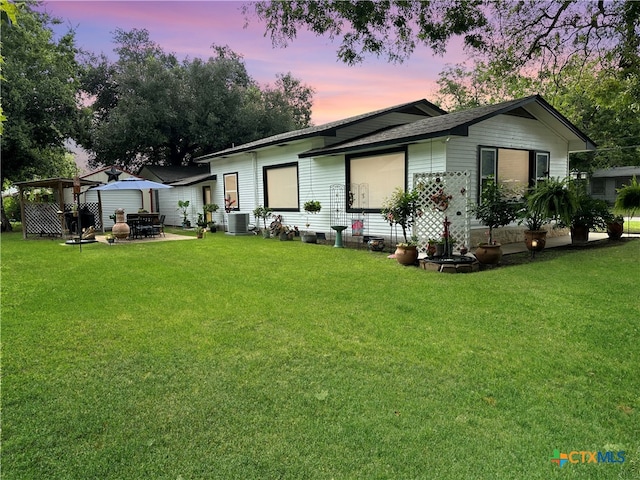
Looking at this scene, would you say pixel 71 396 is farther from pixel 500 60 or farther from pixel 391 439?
pixel 500 60

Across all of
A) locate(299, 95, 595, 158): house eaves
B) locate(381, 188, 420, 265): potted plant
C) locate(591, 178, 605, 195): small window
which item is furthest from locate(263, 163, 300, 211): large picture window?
locate(591, 178, 605, 195): small window

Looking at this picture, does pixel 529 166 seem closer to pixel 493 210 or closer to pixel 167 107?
pixel 493 210

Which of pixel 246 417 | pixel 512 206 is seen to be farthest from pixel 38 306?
pixel 512 206

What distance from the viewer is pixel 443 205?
820cm

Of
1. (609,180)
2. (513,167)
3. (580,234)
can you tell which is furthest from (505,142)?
(609,180)

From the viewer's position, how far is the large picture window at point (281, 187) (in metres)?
13.7

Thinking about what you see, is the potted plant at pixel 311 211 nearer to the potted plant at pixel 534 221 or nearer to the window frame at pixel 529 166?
the window frame at pixel 529 166

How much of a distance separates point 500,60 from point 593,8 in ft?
6.62

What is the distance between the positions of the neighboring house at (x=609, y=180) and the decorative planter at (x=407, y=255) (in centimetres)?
2417

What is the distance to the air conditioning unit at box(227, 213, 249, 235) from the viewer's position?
1524 cm

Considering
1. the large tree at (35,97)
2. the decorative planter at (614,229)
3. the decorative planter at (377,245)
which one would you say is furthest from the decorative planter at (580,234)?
the large tree at (35,97)

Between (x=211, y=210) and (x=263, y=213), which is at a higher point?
(x=211, y=210)

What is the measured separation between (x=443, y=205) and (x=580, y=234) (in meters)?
4.43

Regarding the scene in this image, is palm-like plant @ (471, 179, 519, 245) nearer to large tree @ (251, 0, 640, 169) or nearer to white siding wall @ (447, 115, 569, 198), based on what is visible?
white siding wall @ (447, 115, 569, 198)
